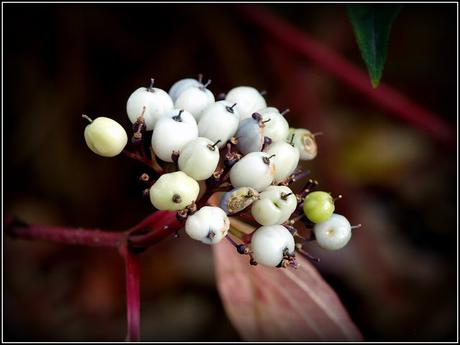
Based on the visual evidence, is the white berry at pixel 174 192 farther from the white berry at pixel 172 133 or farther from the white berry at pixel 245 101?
the white berry at pixel 245 101

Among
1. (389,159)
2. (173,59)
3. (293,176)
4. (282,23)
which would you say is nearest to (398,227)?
(389,159)

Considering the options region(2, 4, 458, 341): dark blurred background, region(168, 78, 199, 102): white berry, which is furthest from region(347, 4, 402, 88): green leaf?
region(2, 4, 458, 341): dark blurred background

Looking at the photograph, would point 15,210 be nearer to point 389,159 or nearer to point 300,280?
point 300,280

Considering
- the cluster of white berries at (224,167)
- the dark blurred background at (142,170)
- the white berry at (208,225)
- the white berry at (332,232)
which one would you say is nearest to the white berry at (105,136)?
the cluster of white berries at (224,167)

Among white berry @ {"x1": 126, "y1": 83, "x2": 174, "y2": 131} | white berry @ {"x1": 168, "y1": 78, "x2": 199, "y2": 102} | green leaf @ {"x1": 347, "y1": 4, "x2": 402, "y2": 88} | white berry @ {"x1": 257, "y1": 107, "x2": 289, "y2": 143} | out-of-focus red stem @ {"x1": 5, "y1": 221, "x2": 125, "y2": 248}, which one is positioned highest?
green leaf @ {"x1": 347, "y1": 4, "x2": 402, "y2": 88}

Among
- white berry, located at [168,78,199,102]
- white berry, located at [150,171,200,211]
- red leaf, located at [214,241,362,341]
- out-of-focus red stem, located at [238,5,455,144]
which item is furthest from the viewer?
out-of-focus red stem, located at [238,5,455,144]

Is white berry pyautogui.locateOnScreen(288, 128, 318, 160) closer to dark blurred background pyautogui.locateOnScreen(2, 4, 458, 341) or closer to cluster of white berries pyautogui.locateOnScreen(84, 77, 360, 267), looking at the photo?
cluster of white berries pyautogui.locateOnScreen(84, 77, 360, 267)

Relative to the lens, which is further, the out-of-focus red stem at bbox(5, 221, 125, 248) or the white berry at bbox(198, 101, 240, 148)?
the out-of-focus red stem at bbox(5, 221, 125, 248)
